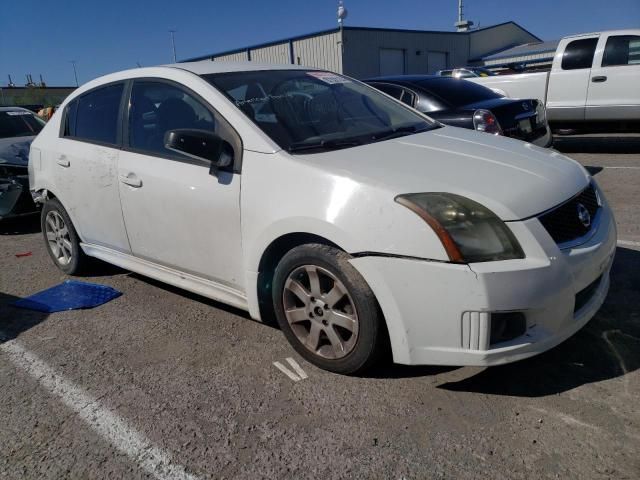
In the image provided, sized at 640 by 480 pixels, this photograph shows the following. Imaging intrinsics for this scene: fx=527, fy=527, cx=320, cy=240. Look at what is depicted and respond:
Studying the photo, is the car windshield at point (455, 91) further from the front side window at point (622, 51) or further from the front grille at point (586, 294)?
the front grille at point (586, 294)

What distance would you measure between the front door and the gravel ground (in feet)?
1.67

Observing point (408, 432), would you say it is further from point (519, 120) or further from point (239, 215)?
point (519, 120)

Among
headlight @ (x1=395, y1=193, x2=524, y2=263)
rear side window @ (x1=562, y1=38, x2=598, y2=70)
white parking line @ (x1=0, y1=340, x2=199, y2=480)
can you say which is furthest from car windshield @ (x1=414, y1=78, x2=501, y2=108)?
white parking line @ (x1=0, y1=340, x2=199, y2=480)

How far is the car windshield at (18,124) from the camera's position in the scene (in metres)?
7.25

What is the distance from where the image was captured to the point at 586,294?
101 inches

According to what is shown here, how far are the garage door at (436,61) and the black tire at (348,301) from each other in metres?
33.0

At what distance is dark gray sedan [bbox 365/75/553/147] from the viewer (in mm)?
5914

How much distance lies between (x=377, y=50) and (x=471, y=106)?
84.6ft

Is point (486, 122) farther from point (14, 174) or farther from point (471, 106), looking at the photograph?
point (14, 174)

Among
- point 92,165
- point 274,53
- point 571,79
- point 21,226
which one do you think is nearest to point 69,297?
point 92,165

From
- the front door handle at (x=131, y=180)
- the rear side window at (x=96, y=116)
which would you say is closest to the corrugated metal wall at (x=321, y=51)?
the rear side window at (x=96, y=116)

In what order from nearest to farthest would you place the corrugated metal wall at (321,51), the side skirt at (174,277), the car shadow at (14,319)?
the side skirt at (174,277) < the car shadow at (14,319) < the corrugated metal wall at (321,51)

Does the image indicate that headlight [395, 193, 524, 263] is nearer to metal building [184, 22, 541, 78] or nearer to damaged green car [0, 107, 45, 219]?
A: damaged green car [0, 107, 45, 219]

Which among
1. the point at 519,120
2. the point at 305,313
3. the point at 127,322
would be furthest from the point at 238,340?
the point at 519,120
